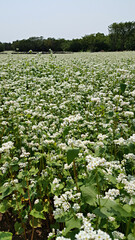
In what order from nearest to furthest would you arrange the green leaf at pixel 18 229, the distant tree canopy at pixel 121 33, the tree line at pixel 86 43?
the green leaf at pixel 18 229, the tree line at pixel 86 43, the distant tree canopy at pixel 121 33

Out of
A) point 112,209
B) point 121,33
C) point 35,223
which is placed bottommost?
point 35,223

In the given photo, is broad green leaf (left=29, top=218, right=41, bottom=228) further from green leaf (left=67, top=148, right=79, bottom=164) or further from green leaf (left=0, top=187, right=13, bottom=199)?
green leaf (left=67, top=148, right=79, bottom=164)

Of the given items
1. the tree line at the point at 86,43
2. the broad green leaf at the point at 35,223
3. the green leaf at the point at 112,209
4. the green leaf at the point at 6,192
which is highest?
the tree line at the point at 86,43

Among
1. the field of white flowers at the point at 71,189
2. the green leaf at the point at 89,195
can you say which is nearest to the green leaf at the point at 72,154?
the field of white flowers at the point at 71,189

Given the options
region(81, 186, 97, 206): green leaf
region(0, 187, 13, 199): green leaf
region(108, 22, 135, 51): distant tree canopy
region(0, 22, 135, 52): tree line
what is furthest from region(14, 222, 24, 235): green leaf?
region(108, 22, 135, 51): distant tree canopy

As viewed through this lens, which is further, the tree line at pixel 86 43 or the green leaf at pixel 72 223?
the tree line at pixel 86 43

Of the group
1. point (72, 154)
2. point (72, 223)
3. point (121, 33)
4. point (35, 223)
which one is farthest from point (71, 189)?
point (121, 33)

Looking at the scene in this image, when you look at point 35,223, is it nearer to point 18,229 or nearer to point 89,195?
point 18,229

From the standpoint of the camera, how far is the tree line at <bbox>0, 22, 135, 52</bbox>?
185ft

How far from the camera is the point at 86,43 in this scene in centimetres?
7156

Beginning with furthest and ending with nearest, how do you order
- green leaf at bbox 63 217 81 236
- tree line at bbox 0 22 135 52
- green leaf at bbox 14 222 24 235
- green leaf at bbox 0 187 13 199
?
tree line at bbox 0 22 135 52 → green leaf at bbox 14 222 24 235 → green leaf at bbox 0 187 13 199 → green leaf at bbox 63 217 81 236

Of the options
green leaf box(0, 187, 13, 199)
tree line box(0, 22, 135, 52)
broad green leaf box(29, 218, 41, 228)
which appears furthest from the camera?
tree line box(0, 22, 135, 52)

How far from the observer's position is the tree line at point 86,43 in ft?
185

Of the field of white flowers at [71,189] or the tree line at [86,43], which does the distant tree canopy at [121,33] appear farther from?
the field of white flowers at [71,189]
